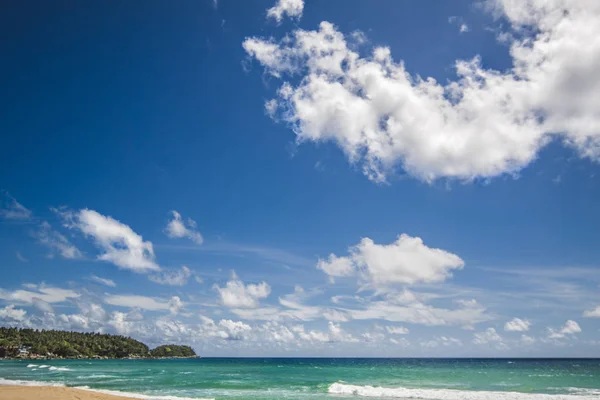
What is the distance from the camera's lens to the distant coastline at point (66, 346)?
120188mm

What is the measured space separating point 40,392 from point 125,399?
20.4 ft

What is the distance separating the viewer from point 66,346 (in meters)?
132

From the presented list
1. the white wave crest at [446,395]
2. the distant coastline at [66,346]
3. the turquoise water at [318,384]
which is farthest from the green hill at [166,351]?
the white wave crest at [446,395]

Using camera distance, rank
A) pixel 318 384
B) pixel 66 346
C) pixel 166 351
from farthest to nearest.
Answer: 1. pixel 166 351
2. pixel 66 346
3. pixel 318 384

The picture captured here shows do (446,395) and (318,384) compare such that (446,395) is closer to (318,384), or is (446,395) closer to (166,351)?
(318,384)

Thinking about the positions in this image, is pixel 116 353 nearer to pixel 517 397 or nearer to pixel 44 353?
pixel 44 353

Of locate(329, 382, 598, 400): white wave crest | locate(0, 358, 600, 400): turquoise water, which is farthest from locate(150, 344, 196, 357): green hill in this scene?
locate(329, 382, 598, 400): white wave crest

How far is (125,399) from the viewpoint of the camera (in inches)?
995

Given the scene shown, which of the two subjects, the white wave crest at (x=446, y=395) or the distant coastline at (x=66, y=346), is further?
the distant coastline at (x=66, y=346)

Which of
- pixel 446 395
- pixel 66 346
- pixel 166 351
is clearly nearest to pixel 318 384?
pixel 446 395

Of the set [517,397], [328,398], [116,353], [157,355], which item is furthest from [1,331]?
[517,397]

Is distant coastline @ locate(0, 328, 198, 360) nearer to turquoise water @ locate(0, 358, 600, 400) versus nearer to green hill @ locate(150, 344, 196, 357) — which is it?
green hill @ locate(150, 344, 196, 357)

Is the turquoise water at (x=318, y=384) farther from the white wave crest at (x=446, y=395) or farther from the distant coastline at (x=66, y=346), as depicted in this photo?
the distant coastline at (x=66, y=346)

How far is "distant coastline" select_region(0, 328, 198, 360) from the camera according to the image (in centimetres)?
12019
